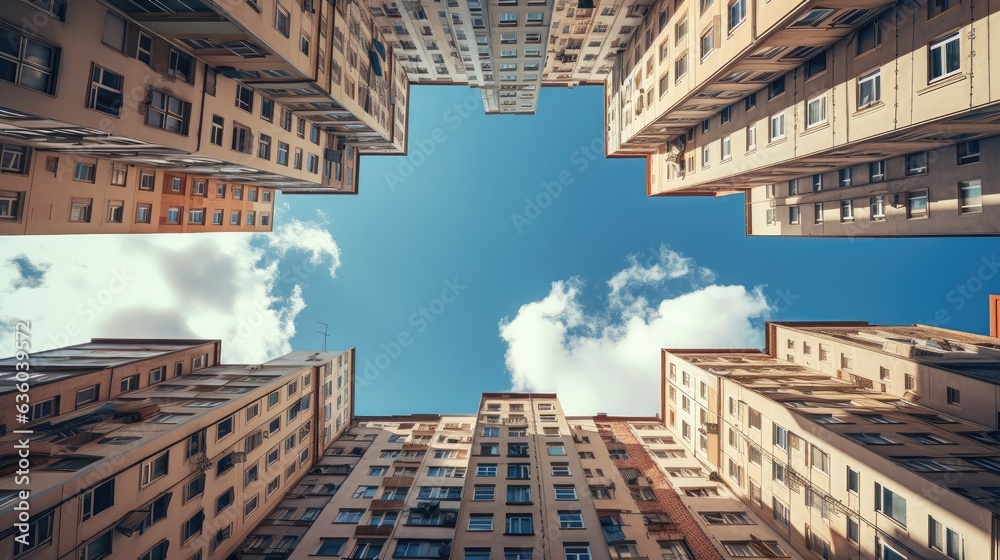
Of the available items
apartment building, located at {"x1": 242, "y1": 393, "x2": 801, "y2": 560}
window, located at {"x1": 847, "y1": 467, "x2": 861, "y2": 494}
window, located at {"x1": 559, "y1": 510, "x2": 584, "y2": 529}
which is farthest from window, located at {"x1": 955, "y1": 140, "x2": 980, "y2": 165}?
window, located at {"x1": 559, "y1": 510, "x2": 584, "y2": 529}

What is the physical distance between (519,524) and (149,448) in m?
21.2

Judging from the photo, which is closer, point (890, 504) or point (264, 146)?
point (890, 504)

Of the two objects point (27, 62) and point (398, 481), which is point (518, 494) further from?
point (27, 62)

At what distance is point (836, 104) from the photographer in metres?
20.5

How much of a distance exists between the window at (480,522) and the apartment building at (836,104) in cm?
2971

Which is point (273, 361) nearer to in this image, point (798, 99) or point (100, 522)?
point (100, 522)

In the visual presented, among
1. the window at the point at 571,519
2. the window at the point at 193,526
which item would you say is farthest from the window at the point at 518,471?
the window at the point at 193,526

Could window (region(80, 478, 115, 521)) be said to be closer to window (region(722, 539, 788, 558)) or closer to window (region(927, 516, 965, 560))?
window (region(722, 539, 788, 558))

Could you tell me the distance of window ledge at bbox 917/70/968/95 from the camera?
14828mm

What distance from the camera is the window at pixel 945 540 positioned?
51.7 ft

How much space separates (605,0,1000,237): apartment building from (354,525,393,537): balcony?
36.2 m

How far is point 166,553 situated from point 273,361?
2025cm

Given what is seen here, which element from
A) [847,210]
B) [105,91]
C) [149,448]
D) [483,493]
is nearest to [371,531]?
[483,493]

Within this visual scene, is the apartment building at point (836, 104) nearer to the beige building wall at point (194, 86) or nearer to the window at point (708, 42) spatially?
the window at point (708, 42)
